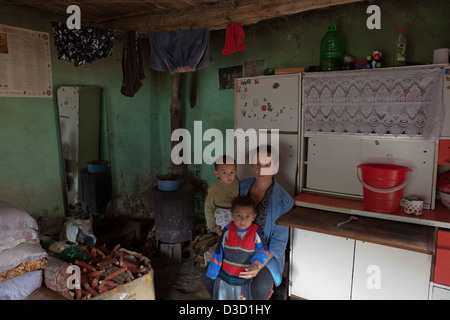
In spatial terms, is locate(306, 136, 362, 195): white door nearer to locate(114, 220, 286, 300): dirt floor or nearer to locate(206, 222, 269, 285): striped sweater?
locate(206, 222, 269, 285): striped sweater

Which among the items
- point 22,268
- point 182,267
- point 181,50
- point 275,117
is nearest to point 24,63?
point 181,50

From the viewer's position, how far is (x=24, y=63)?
3260mm

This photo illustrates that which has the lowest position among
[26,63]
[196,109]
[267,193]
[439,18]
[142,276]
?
A: [142,276]

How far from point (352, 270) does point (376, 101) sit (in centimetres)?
152

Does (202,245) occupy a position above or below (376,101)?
below

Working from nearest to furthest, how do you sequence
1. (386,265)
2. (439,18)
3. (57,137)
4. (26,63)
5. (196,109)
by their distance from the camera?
1. (386,265)
2. (439,18)
3. (26,63)
4. (57,137)
5. (196,109)

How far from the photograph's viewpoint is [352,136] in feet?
9.64

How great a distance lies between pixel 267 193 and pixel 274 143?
714 mm

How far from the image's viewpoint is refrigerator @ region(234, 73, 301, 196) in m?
3.22

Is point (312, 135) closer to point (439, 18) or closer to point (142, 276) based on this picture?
point (439, 18)

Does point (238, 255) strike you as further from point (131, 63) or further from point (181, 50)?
point (131, 63)

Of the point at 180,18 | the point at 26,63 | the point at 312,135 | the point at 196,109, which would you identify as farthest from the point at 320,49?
the point at 26,63

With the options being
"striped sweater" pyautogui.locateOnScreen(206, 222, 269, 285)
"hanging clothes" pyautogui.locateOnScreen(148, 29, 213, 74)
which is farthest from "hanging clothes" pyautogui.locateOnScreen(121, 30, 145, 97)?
"striped sweater" pyautogui.locateOnScreen(206, 222, 269, 285)

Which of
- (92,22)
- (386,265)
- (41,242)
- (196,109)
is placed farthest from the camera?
(196,109)
